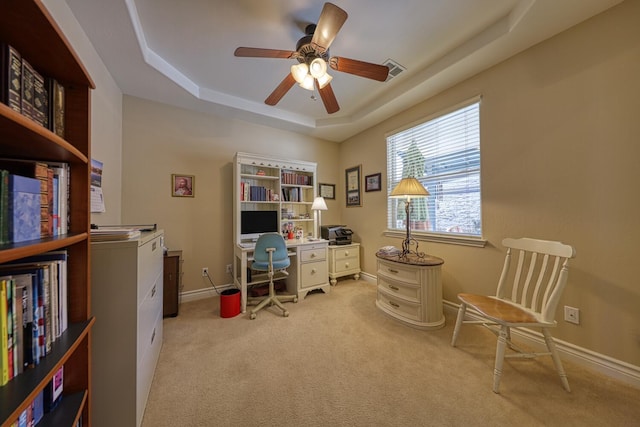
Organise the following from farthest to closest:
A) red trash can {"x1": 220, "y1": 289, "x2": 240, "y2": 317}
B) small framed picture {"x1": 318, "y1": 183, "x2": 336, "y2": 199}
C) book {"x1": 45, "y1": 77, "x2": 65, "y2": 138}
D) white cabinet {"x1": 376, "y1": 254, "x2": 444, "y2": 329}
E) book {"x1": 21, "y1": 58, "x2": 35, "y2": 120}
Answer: small framed picture {"x1": 318, "y1": 183, "x2": 336, "y2": 199}, red trash can {"x1": 220, "y1": 289, "x2": 240, "y2": 317}, white cabinet {"x1": 376, "y1": 254, "x2": 444, "y2": 329}, book {"x1": 45, "y1": 77, "x2": 65, "y2": 138}, book {"x1": 21, "y1": 58, "x2": 35, "y2": 120}

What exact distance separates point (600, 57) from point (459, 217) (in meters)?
1.53

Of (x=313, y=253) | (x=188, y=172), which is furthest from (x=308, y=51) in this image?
(x=313, y=253)

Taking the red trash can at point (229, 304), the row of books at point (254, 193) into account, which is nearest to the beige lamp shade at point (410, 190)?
the row of books at point (254, 193)

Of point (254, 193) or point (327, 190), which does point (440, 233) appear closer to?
point (327, 190)

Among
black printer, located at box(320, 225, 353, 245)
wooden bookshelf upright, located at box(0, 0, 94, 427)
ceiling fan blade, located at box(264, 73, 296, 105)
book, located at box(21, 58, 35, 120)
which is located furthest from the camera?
black printer, located at box(320, 225, 353, 245)

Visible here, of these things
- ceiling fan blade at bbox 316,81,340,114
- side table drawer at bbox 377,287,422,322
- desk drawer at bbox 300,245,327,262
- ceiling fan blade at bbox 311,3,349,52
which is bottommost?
side table drawer at bbox 377,287,422,322

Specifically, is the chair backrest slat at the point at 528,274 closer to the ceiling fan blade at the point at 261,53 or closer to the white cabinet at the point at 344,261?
the white cabinet at the point at 344,261

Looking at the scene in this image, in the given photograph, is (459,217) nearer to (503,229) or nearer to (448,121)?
(503,229)

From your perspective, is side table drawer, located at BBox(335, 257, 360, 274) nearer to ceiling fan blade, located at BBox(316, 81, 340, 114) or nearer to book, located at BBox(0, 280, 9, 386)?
ceiling fan blade, located at BBox(316, 81, 340, 114)

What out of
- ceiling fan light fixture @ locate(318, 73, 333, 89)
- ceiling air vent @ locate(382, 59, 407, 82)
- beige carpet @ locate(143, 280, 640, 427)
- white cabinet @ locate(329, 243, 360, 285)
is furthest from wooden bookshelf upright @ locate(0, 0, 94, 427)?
white cabinet @ locate(329, 243, 360, 285)

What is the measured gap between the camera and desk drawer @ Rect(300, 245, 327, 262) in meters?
2.94

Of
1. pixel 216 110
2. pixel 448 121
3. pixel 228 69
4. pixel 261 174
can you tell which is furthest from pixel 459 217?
pixel 216 110

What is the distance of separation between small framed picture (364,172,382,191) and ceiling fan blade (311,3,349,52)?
2111 mm

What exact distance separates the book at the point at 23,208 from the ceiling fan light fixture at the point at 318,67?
1.63 meters
